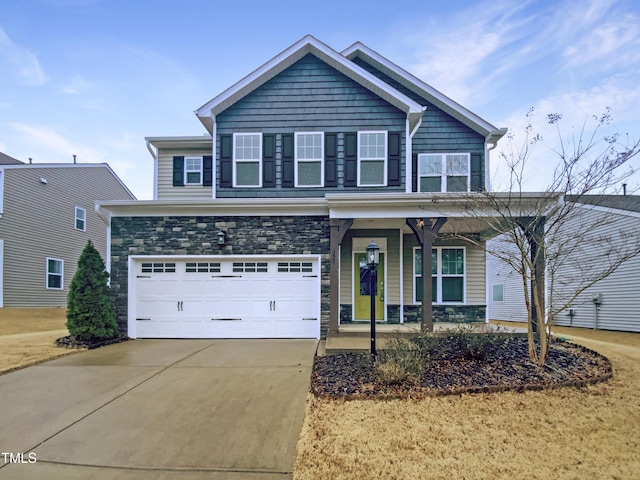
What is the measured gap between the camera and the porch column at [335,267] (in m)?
8.52

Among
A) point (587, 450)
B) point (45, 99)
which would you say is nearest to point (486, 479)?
point (587, 450)

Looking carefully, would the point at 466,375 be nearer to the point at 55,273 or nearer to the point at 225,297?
the point at 225,297

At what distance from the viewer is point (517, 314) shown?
1716 centimetres

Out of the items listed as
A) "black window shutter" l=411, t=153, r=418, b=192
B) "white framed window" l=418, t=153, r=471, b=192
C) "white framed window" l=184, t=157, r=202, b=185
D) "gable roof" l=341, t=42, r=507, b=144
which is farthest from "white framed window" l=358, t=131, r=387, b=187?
"white framed window" l=184, t=157, r=202, b=185

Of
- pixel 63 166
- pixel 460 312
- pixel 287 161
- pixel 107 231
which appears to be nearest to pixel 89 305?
pixel 107 231

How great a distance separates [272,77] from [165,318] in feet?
23.5

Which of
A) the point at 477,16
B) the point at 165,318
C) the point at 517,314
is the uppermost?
the point at 477,16

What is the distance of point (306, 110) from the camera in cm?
1064

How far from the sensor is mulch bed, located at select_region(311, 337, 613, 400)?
5.05 m

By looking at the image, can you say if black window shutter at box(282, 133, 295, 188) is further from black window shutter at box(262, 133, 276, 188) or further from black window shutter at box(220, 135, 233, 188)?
A: black window shutter at box(220, 135, 233, 188)

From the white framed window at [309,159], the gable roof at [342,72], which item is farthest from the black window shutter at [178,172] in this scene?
the white framed window at [309,159]

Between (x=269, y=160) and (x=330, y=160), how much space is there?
5.61 feet

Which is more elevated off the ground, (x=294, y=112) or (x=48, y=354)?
(x=294, y=112)

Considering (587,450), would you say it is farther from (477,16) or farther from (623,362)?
(477,16)
